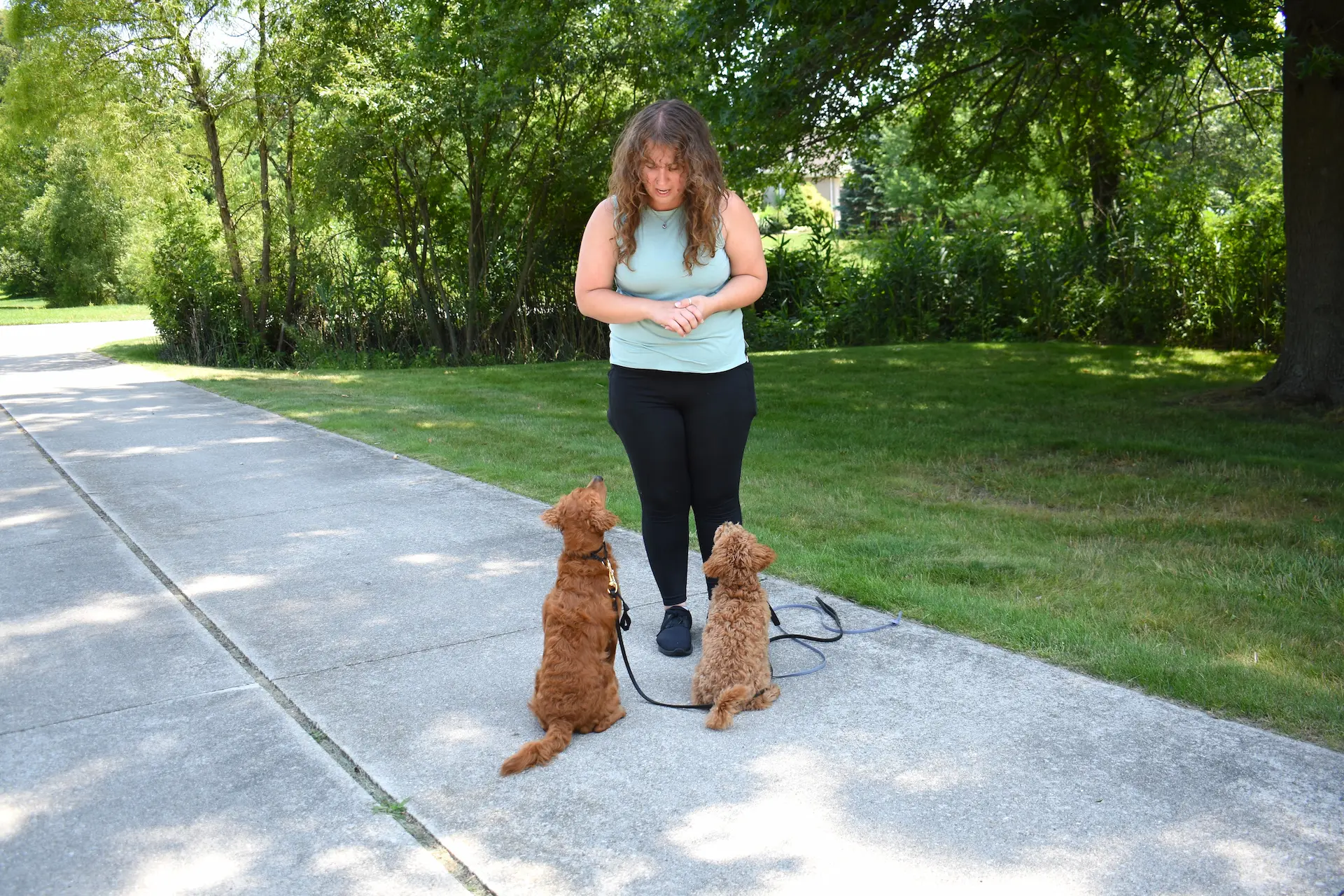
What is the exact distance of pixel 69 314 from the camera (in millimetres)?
34562

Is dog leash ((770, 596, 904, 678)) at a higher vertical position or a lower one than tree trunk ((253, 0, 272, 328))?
lower

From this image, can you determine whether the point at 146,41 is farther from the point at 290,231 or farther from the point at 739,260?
the point at 739,260

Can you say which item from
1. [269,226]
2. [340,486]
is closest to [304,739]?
[340,486]

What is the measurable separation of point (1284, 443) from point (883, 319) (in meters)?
9.66

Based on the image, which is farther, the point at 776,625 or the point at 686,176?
the point at 776,625

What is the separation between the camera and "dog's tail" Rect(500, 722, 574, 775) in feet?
10.1

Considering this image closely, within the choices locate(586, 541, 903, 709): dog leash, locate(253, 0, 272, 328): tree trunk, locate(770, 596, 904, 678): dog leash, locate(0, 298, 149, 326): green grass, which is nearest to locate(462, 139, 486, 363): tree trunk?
locate(253, 0, 272, 328): tree trunk

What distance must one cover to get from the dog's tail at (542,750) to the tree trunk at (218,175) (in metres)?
16.4

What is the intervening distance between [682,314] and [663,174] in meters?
0.46

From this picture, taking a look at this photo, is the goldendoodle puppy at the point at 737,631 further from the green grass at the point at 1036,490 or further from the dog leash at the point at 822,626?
the green grass at the point at 1036,490

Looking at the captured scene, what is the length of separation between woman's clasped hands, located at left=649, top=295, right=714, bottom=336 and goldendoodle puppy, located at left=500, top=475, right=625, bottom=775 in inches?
22.2

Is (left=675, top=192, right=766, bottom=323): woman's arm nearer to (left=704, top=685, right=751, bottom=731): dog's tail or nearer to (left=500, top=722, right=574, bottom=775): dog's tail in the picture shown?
(left=704, top=685, right=751, bottom=731): dog's tail

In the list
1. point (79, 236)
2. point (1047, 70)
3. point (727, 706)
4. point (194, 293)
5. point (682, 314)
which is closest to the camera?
point (727, 706)

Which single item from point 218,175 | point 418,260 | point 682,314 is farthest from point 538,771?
point 218,175
